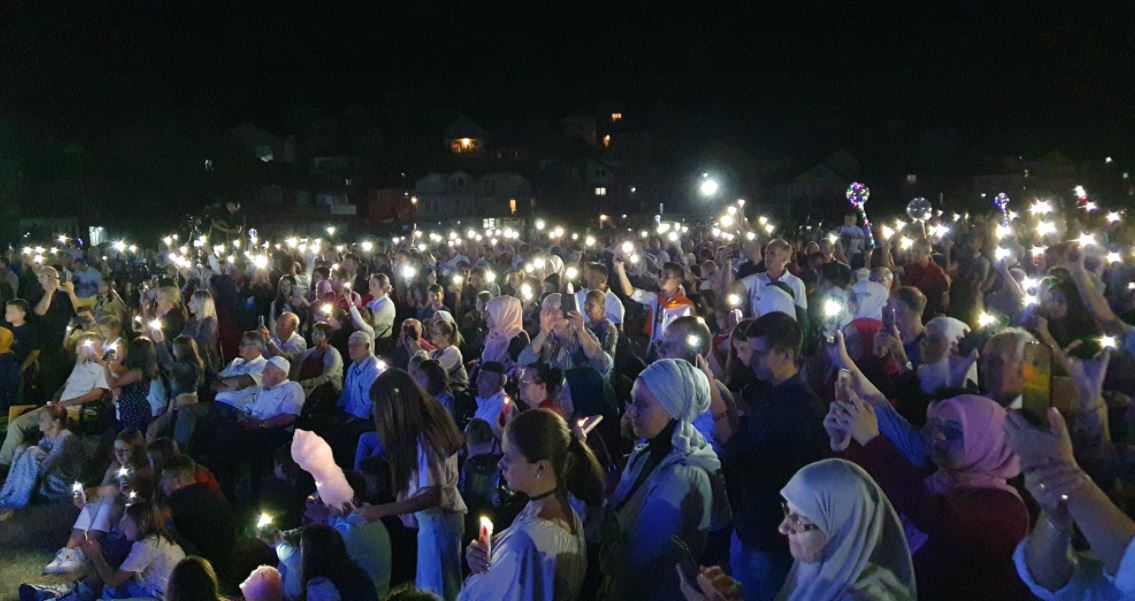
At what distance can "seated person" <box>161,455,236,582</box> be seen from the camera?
5.13 meters

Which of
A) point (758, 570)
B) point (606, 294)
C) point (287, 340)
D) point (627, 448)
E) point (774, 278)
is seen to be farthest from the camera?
point (606, 294)

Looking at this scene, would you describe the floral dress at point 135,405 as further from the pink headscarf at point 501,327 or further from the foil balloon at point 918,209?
the foil balloon at point 918,209

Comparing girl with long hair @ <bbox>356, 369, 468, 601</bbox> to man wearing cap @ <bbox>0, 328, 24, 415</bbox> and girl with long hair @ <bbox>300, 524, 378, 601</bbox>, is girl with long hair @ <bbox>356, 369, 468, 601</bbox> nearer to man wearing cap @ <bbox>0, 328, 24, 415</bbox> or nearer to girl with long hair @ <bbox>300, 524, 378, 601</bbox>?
girl with long hair @ <bbox>300, 524, 378, 601</bbox>

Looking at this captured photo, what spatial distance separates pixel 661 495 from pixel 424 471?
55.3 inches

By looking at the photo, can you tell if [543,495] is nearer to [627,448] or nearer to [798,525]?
[798,525]

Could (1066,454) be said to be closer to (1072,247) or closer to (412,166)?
(1072,247)

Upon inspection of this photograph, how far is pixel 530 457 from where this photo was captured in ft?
10.3

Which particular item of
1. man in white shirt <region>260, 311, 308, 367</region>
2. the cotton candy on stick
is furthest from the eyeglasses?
man in white shirt <region>260, 311, 308, 367</region>

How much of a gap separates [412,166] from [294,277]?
54.8 metres

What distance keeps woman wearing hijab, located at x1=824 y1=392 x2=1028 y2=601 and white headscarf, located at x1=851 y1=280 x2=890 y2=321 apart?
12.4 feet

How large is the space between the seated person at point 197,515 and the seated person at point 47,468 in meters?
2.98

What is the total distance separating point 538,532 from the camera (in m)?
3.02

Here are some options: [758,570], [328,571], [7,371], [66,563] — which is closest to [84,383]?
[7,371]

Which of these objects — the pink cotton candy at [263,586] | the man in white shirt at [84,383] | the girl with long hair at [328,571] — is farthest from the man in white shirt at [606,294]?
the girl with long hair at [328,571]
